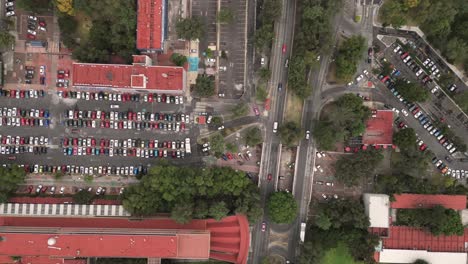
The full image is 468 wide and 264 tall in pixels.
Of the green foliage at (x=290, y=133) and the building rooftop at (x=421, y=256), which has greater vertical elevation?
the green foliage at (x=290, y=133)

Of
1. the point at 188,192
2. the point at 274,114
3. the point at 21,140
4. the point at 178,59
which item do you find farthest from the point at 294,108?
the point at 21,140

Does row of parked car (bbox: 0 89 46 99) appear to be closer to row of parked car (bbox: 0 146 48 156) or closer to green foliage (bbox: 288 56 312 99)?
row of parked car (bbox: 0 146 48 156)

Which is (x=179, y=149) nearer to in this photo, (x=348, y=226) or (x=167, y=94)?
(x=167, y=94)

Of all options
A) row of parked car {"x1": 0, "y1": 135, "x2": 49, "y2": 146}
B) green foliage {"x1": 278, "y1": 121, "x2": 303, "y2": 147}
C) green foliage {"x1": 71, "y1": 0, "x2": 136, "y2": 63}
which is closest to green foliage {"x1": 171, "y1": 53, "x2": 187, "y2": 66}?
green foliage {"x1": 71, "y1": 0, "x2": 136, "y2": 63}

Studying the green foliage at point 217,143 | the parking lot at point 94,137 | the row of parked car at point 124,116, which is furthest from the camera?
the parking lot at point 94,137

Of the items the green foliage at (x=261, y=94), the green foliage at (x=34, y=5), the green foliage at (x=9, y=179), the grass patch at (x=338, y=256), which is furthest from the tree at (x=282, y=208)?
the green foliage at (x=34, y=5)

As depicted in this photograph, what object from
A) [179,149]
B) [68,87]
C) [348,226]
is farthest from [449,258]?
[68,87]

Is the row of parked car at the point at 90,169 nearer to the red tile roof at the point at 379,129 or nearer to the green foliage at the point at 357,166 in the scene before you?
the green foliage at the point at 357,166

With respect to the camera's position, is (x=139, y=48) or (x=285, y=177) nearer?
(x=139, y=48)
